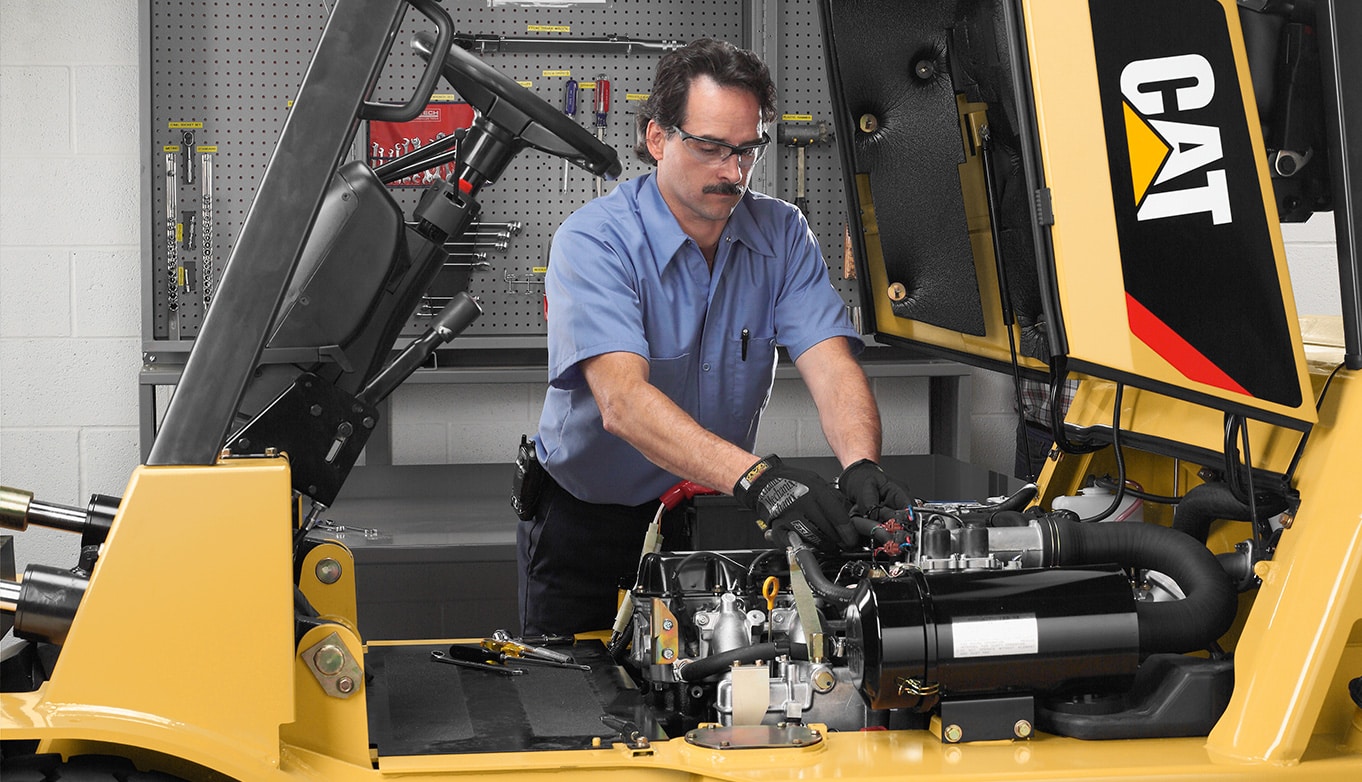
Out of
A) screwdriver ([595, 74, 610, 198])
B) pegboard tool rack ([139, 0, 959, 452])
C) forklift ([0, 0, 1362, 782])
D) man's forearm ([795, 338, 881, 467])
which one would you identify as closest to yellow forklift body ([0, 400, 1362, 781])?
forklift ([0, 0, 1362, 782])

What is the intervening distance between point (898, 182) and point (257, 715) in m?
1.23

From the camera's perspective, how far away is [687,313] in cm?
249

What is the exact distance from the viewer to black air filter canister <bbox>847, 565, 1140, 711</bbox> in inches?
53.6

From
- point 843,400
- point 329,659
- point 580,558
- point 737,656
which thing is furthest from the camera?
point 580,558

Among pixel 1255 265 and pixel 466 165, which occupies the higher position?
pixel 466 165

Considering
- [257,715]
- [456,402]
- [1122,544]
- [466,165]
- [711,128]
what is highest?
[711,128]

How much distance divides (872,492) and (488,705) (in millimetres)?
678

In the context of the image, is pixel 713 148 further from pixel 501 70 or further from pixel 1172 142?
pixel 501 70

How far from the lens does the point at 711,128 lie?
87.3 inches

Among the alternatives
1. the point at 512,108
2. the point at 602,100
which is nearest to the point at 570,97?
the point at 602,100

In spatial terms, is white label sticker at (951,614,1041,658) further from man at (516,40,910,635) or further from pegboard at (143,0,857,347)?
pegboard at (143,0,857,347)

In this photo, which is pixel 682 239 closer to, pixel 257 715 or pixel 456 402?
pixel 257 715

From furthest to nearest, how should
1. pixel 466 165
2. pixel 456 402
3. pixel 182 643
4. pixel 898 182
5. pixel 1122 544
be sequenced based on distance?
pixel 456 402, pixel 898 182, pixel 466 165, pixel 1122 544, pixel 182 643

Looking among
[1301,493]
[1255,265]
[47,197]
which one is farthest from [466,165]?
[47,197]
